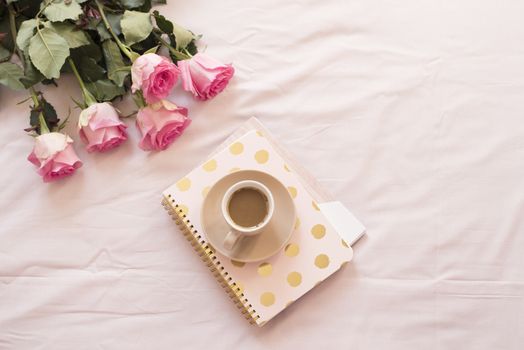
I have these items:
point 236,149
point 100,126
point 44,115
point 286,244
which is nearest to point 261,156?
point 236,149

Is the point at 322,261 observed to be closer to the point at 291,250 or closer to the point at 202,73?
the point at 291,250

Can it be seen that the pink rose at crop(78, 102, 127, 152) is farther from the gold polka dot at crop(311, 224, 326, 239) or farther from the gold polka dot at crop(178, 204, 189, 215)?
the gold polka dot at crop(311, 224, 326, 239)

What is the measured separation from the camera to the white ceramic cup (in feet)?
2.34

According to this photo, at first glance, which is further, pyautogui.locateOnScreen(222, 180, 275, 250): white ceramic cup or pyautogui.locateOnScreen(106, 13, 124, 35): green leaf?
pyautogui.locateOnScreen(106, 13, 124, 35): green leaf

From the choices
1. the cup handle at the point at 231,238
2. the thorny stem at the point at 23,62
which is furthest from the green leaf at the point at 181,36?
the cup handle at the point at 231,238

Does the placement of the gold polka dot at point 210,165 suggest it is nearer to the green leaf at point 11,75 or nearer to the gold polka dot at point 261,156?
the gold polka dot at point 261,156

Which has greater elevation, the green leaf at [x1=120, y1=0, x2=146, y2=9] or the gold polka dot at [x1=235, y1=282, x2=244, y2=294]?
the green leaf at [x1=120, y1=0, x2=146, y2=9]

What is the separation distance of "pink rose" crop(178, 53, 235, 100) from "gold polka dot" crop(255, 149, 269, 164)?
13cm

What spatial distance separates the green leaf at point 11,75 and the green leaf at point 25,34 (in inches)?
1.6

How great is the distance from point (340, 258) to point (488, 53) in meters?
0.43

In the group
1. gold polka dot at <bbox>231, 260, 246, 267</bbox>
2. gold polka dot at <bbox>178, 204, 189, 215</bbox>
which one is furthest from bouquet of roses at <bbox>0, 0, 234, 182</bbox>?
Result: gold polka dot at <bbox>231, 260, 246, 267</bbox>

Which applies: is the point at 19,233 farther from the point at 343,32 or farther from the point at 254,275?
the point at 343,32

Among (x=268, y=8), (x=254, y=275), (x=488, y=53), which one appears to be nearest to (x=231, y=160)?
(x=254, y=275)

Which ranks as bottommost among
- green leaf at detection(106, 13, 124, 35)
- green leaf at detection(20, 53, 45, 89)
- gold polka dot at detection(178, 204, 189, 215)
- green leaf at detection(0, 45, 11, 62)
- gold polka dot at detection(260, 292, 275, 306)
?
gold polka dot at detection(260, 292, 275, 306)
